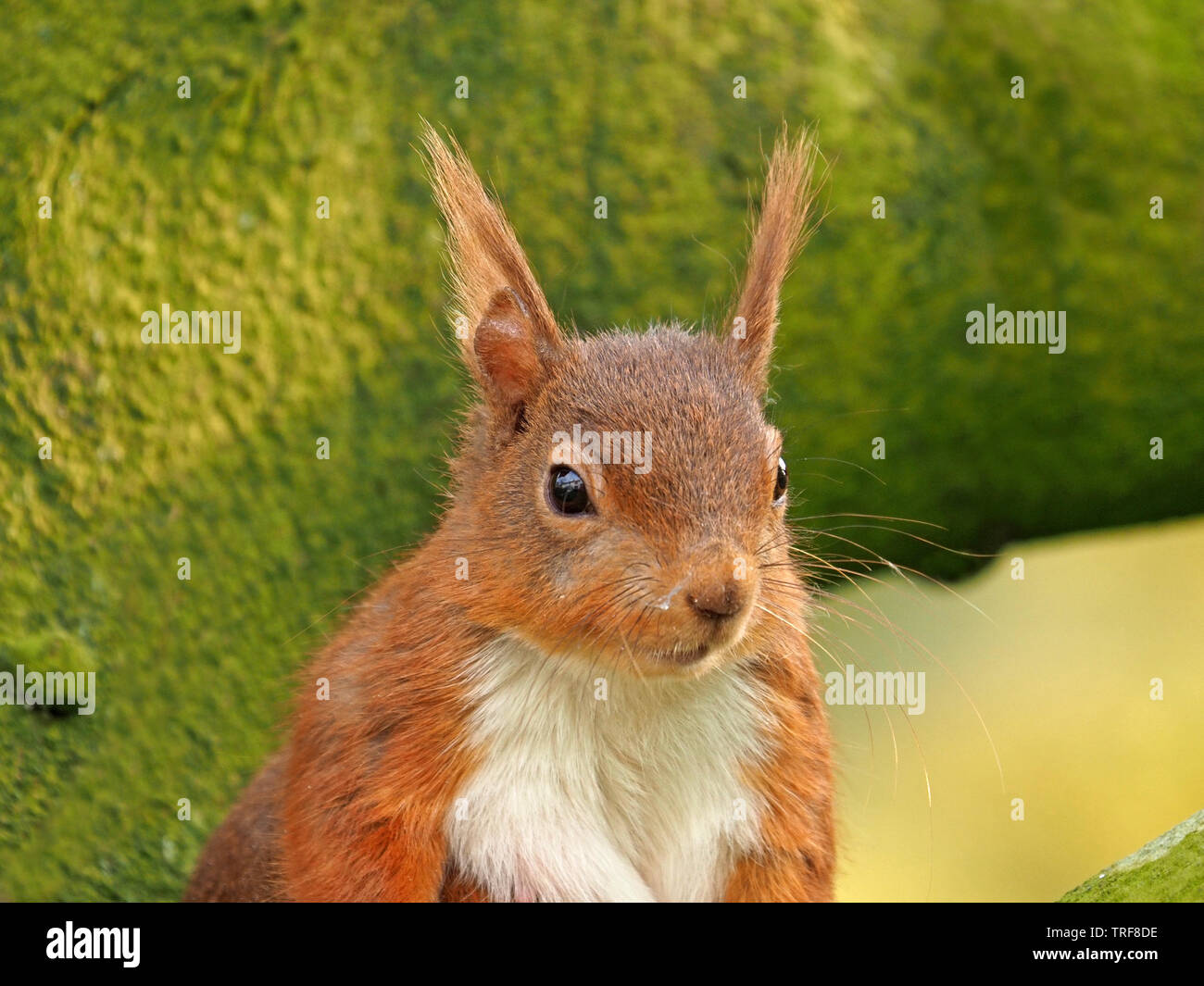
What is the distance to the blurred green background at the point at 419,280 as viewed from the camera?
16.1 feet

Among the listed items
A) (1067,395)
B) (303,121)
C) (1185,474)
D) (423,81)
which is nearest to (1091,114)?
(1067,395)

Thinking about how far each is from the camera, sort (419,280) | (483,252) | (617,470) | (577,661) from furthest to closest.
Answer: (419,280), (483,252), (577,661), (617,470)

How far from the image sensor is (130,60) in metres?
5.04

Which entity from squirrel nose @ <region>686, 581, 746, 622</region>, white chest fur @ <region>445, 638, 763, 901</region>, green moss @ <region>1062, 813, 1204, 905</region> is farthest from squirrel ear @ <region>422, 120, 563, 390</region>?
green moss @ <region>1062, 813, 1204, 905</region>

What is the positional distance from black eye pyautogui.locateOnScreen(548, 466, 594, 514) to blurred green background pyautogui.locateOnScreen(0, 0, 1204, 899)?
5.72ft

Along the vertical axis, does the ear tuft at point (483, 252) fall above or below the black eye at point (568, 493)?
above

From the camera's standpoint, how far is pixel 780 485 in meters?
3.49

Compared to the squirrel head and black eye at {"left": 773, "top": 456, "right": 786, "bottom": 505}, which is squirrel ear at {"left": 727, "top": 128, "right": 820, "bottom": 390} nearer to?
the squirrel head

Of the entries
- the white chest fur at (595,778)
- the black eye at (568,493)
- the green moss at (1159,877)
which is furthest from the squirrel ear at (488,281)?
the green moss at (1159,877)

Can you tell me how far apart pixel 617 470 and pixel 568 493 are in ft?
0.46

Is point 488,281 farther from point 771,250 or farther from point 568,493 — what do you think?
point 771,250

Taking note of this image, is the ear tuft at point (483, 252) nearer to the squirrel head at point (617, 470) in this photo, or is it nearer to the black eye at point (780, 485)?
the squirrel head at point (617, 470)

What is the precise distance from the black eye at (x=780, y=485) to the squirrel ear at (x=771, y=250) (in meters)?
0.35

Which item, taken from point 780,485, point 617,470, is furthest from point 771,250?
point 617,470
